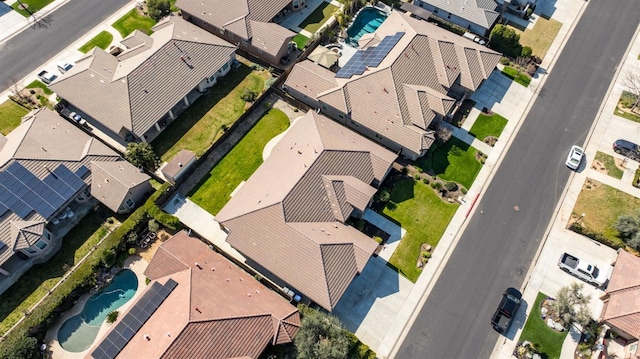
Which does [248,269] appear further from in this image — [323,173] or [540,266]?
[540,266]

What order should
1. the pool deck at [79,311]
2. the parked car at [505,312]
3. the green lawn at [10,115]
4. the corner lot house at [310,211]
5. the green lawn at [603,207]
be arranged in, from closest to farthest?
1. the pool deck at [79,311]
2. the corner lot house at [310,211]
3. the parked car at [505,312]
4. the green lawn at [603,207]
5. the green lawn at [10,115]

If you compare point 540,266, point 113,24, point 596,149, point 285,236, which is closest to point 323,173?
point 285,236

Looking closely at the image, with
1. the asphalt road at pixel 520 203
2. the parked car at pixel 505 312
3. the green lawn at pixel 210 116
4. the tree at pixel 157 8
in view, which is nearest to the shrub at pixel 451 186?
the asphalt road at pixel 520 203

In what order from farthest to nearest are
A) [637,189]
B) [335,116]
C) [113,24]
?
1. [113,24]
2. [335,116]
3. [637,189]

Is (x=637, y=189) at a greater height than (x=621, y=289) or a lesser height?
greater

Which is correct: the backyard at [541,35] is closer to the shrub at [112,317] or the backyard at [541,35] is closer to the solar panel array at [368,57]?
the solar panel array at [368,57]

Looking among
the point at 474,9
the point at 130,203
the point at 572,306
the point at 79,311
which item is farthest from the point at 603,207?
the point at 79,311
